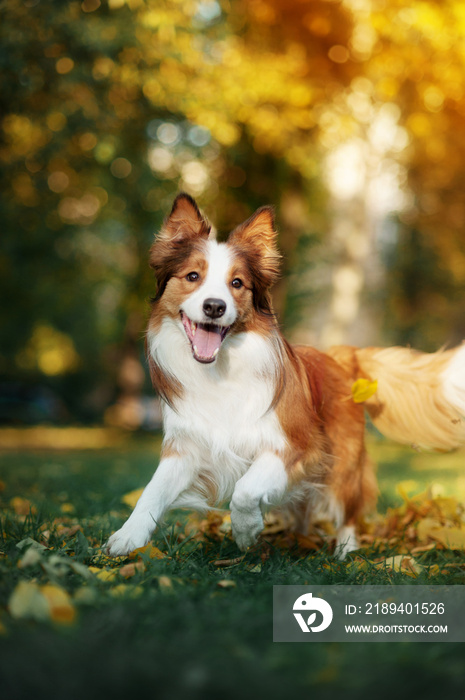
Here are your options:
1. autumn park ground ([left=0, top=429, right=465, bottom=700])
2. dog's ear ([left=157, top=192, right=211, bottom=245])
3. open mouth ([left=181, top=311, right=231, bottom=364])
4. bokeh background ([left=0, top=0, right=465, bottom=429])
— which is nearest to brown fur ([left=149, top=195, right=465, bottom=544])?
dog's ear ([left=157, top=192, right=211, bottom=245])

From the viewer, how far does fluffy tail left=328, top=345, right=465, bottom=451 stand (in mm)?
4457


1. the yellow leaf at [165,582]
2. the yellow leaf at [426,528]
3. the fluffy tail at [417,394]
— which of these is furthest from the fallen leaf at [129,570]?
the fluffy tail at [417,394]

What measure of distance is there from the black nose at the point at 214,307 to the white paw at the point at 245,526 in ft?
3.32

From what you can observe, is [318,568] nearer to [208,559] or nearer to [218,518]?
[208,559]

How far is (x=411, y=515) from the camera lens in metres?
4.71

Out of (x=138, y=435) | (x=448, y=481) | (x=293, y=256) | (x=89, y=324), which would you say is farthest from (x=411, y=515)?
(x=89, y=324)

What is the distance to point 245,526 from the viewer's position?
354 centimetres

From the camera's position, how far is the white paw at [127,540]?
3.36 metres

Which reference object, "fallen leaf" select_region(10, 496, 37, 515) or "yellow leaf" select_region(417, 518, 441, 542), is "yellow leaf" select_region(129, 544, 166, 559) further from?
"yellow leaf" select_region(417, 518, 441, 542)

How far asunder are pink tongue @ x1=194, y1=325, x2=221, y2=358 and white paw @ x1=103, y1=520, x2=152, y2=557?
37.7 inches

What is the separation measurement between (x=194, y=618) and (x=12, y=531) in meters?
1.75

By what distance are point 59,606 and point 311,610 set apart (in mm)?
1009

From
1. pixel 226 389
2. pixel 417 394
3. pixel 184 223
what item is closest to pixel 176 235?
pixel 184 223

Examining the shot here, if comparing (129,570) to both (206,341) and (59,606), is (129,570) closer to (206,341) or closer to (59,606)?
(59,606)
